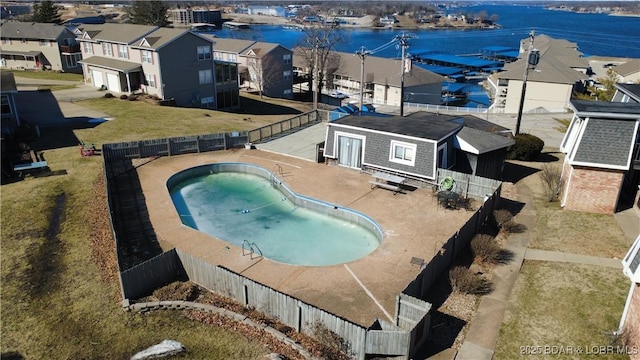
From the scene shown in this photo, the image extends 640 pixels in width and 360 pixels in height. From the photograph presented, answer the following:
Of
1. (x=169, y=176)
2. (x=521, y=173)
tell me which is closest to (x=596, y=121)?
(x=521, y=173)

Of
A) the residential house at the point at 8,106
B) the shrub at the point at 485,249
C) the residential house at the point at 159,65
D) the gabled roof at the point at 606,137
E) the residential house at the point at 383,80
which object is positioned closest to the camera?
the shrub at the point at 485,249

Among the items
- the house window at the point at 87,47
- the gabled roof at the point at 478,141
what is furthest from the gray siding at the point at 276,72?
the gabled roof at the point at 478,141

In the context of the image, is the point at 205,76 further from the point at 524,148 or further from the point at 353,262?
the point at 353,262

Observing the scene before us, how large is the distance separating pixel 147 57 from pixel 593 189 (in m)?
43.5

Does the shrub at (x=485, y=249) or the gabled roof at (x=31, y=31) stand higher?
the gabled roof at (x=31, y=31)

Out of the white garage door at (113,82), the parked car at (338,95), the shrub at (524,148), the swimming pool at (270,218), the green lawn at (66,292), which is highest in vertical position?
the white garage door at (113,82)

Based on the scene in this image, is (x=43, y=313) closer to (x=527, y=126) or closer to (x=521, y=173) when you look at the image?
(x=521, y=173)

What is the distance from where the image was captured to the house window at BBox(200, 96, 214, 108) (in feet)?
167

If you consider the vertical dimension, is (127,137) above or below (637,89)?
below

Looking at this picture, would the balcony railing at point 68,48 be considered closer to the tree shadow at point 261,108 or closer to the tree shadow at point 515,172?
the tree shadow at point 261,108

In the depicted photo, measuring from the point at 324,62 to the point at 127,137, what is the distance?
131ft

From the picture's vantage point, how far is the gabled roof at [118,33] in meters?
50.9

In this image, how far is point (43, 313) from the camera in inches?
614

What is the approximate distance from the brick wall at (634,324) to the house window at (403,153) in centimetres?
1396
